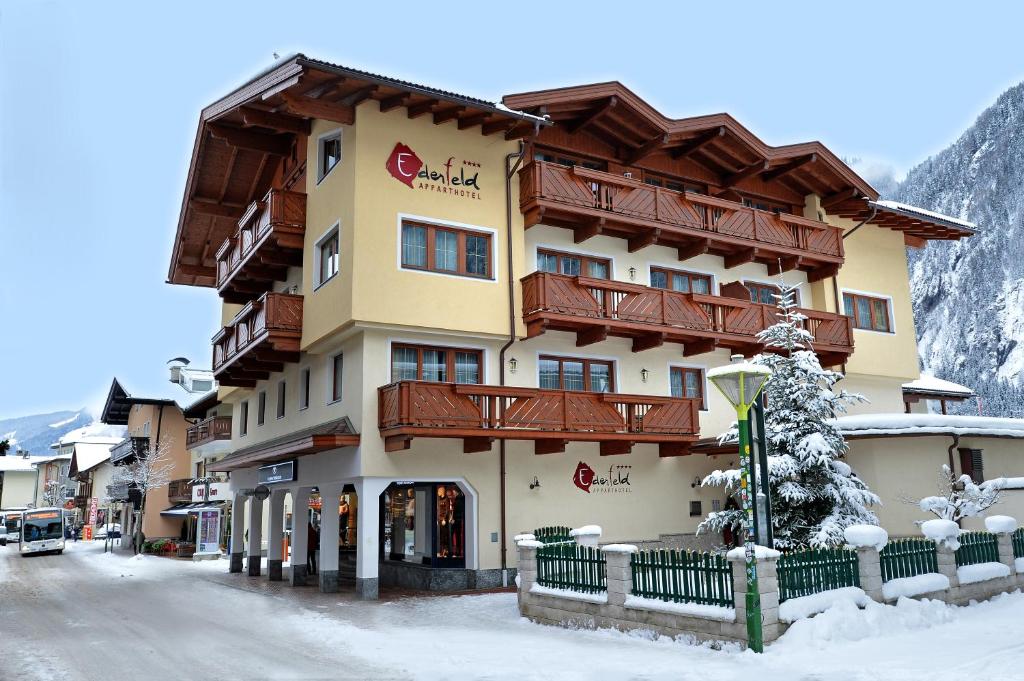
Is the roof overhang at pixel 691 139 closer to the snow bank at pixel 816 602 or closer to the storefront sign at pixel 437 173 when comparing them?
the storefront sign at pixel 437 173

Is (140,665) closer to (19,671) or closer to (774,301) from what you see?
(19,671)

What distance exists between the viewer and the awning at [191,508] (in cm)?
3906

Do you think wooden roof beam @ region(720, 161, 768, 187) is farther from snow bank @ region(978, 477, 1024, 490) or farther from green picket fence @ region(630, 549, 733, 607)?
green picket fence @ region(630, 549, 733, 607)

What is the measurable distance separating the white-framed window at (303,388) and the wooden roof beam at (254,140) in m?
7.07

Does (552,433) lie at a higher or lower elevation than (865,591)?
higher

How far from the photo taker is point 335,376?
22.6 metres

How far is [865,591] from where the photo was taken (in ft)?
44.8

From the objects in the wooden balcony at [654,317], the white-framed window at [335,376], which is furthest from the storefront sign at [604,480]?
the white-framed window at [335,376]

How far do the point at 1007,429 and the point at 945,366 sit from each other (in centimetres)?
8041

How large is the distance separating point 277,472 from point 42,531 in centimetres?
3406

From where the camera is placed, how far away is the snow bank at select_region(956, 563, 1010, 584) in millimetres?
15602

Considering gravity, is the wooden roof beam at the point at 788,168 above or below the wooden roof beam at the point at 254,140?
below

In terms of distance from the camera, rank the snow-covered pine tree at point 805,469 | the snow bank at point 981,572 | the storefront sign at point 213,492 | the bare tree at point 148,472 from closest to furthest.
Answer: the snow bank at point 981,572
the snow-covered pine tree at point 805,469
the storefront sign at point 213,492
the bare tree at point 148,472

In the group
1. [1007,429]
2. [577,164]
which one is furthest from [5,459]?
[1007,429]
